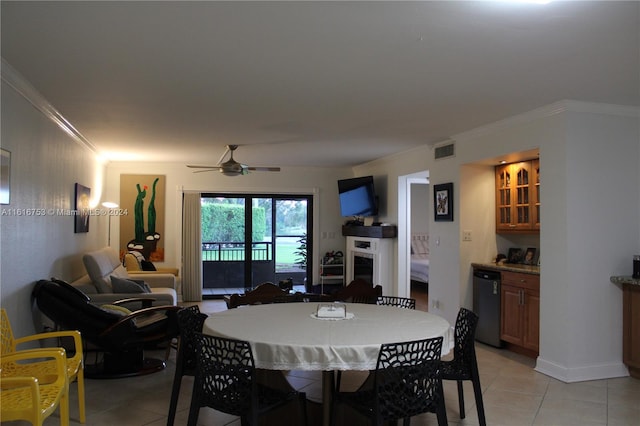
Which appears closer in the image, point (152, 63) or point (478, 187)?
point (152, 63)

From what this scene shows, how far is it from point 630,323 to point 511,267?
1203mm

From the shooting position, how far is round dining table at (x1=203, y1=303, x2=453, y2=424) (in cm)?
249

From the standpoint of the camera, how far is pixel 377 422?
2.31 metres

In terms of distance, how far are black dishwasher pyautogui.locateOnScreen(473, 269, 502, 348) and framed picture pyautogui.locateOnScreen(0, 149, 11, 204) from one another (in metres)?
4.63

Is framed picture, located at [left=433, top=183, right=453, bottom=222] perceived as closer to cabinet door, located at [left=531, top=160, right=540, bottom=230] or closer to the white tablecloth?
cabinet door, located at [left=531, top=160, right=540, bottom=230]

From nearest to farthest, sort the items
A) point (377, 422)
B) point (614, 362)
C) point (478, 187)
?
point (377, 422) → point (614, 362) → point (478, 187)

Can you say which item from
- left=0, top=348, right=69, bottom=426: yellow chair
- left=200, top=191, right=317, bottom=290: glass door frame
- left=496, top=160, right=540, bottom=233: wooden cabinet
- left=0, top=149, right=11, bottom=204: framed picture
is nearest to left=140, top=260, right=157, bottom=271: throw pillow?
left=200, top=191, right=317, bottom=290: glass door frame

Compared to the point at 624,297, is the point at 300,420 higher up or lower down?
lower down

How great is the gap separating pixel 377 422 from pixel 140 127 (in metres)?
4.35

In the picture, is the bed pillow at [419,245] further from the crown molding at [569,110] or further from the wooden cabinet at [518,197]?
the crown molding at [569,110]

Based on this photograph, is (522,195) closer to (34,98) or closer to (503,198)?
(503,198)

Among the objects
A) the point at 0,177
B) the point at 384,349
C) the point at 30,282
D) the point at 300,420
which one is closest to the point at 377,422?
the point at 384,349

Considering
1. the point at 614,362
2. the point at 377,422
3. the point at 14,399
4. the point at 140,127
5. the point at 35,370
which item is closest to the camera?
the point at 377,422

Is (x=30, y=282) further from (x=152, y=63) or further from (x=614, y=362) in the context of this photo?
(x=614, y=362)
